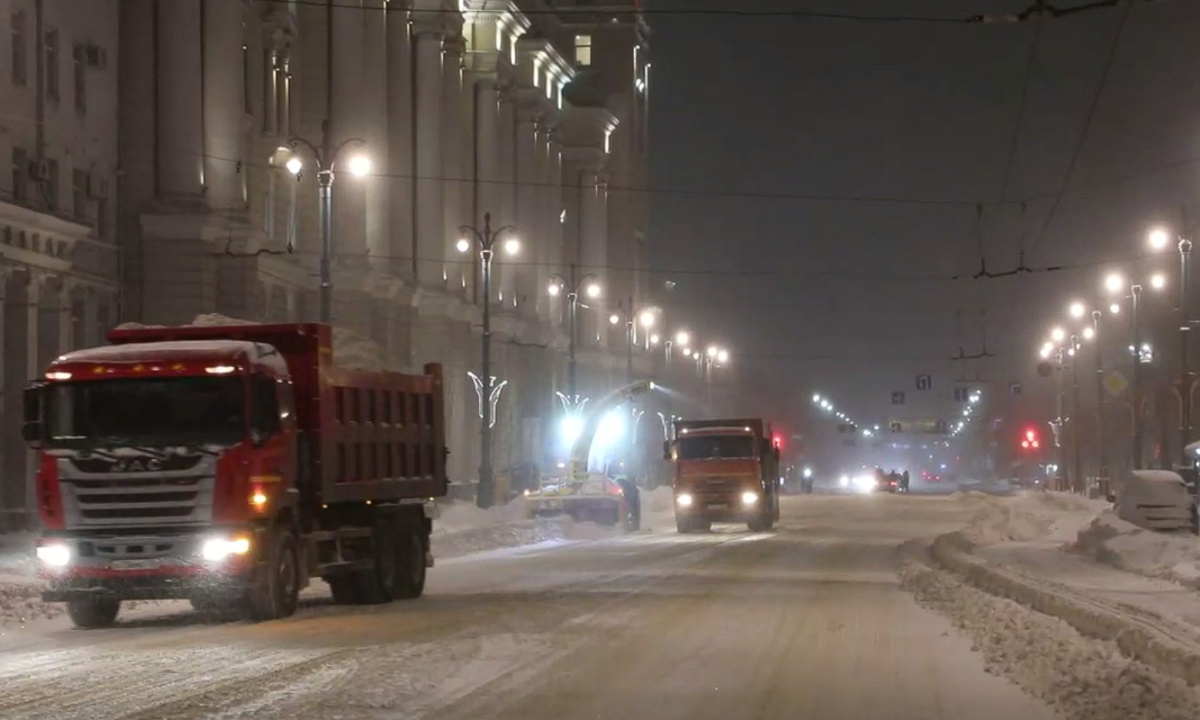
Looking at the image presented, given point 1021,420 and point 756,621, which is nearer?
point 756,621

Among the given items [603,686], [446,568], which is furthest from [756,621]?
[446,568]

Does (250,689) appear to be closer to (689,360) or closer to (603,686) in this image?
(603,686)

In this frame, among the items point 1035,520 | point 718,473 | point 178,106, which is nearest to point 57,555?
Answer: point 718,473

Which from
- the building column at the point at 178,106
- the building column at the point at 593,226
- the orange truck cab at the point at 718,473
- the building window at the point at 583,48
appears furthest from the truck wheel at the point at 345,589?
the building window at the point at 583,48

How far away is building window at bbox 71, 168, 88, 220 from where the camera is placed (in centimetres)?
5584

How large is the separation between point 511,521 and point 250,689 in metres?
42.4

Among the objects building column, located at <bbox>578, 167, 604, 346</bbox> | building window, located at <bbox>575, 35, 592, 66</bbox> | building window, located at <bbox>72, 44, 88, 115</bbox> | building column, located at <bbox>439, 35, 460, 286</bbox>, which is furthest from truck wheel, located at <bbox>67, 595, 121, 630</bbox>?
building window, located at <bbox>575, 35, 592, 66</bbox>

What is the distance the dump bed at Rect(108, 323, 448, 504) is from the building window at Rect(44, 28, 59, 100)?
28.5 m

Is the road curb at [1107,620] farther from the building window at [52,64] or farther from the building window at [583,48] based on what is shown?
the building window at [583,48]

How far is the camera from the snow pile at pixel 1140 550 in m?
31.9

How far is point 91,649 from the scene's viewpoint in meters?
20.1

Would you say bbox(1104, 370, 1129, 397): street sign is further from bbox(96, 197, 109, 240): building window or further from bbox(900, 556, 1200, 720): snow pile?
bbox(900, 556, 1200, 720): snow pile

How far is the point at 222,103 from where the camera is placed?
206 ft

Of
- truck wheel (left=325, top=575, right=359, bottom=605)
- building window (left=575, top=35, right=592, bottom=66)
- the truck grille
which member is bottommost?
truck wheel (left=325, top=575, right=359, bottom=605)
